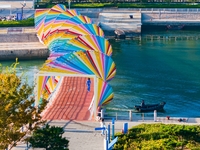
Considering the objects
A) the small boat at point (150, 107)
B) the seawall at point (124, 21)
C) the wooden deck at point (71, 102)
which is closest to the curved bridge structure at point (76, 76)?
the wooden deck at point (71, 102)

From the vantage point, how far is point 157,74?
57.8 m

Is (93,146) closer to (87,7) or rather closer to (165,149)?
(165,149)

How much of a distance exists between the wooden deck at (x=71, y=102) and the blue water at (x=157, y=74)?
2.63 metres

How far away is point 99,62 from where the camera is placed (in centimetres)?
4247

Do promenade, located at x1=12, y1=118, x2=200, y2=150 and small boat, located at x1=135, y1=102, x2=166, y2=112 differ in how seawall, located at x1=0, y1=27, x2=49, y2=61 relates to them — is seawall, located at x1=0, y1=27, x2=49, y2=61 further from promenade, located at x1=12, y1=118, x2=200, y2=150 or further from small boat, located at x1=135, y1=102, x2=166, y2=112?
promenade, located at x1=12, y1=118, x2=200, y2=150

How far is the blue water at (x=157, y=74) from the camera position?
1868 inches

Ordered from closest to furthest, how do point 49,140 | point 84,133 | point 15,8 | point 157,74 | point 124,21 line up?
1. point 49,140
2. point 84,133
3. point 157,74
4. point 124,21
5. point 15,8

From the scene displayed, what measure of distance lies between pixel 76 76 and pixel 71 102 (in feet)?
14.3

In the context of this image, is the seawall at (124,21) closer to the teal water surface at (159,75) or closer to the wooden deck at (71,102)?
the teal water surface at (159,75)

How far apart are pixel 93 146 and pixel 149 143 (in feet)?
18.6

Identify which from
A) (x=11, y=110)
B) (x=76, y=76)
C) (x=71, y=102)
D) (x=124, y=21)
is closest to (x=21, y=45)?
(x=124, y=21)

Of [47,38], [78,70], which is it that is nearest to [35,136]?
[78,70]

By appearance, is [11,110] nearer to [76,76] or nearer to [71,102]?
[76,76]

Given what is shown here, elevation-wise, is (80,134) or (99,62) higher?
(99,62)
